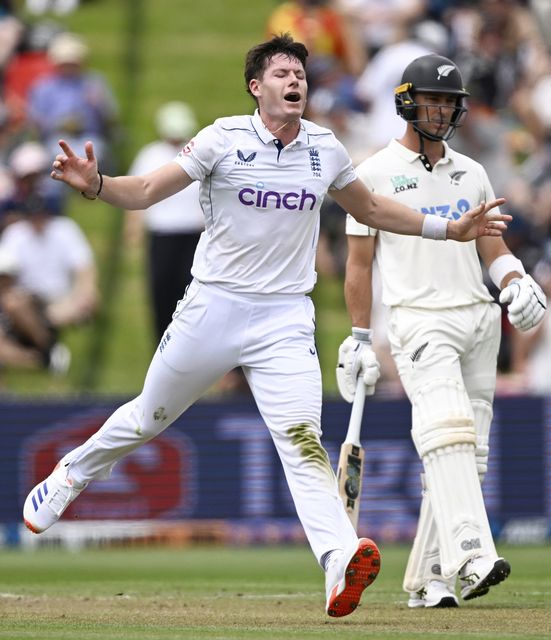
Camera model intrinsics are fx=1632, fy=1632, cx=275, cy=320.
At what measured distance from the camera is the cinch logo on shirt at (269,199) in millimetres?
7699

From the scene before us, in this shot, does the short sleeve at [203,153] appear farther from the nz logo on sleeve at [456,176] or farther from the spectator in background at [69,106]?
the spectator in background at [69,106]

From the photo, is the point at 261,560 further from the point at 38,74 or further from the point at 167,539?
the point at 38,74

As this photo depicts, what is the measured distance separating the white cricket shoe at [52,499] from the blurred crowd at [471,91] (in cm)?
673

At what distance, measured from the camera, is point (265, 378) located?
25.5 feet

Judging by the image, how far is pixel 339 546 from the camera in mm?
7414

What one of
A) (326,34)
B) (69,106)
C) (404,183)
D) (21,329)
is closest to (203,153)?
(404,183)

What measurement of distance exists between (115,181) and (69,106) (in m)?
10.6

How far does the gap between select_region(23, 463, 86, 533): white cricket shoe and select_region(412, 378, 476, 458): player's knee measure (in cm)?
176

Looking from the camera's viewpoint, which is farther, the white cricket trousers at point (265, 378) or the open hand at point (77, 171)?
the white cricket trousers at point (265, 378)

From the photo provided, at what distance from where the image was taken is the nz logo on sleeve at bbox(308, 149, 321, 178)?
7801 millimetres

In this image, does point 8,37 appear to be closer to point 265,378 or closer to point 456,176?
point 456,176

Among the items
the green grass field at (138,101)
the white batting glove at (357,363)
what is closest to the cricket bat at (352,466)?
the white batting glove at (357,363)

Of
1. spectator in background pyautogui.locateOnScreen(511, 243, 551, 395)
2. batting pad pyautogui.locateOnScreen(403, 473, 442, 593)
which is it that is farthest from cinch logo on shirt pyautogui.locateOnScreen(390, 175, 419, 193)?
spectator in background pyautogui.locateOnScreen(511, 243, 551, 395)

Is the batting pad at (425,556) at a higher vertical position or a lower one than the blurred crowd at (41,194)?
lower
